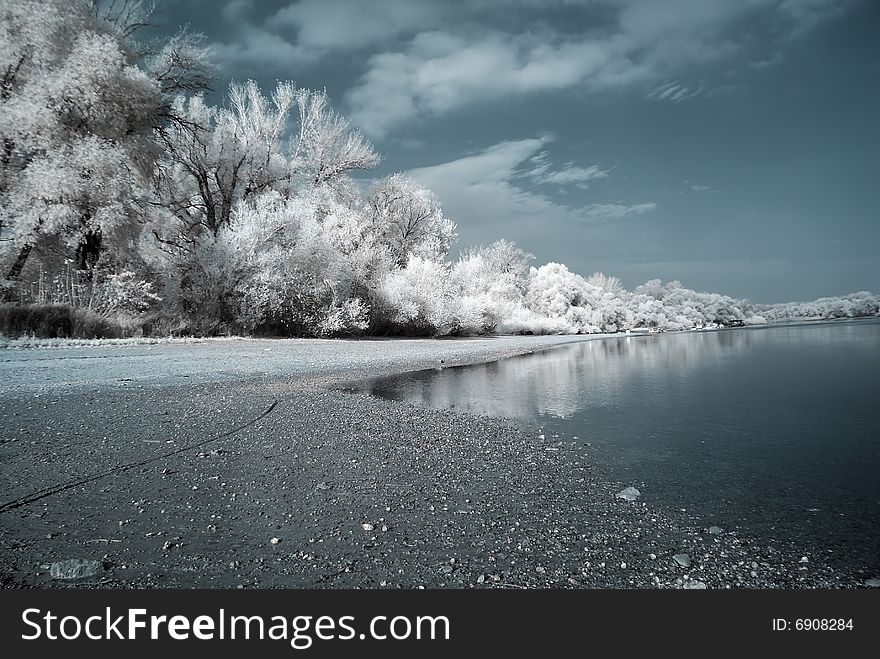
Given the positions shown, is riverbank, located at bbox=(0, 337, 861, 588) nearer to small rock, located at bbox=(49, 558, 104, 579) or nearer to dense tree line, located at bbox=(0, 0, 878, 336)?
small rock, located at bbox=(49, 558, 104, 579)

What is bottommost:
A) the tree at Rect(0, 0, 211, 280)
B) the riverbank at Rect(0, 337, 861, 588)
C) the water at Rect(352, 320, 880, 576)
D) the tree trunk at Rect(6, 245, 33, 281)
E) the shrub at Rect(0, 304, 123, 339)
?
the water at Rect(352, 320, 880, 576)

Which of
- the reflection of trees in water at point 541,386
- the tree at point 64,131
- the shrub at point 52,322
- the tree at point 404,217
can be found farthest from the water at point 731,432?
the tree at point 404,217

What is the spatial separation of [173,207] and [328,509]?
22078mm

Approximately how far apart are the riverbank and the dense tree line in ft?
39.1

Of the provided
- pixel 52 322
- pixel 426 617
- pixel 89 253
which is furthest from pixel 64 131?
pixel 426 617

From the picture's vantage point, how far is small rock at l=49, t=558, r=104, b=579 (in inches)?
71.8

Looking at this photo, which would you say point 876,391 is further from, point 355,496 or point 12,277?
point 12,277

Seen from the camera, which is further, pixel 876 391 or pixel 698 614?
pixel 876 391

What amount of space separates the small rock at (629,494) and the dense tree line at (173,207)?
1600cm

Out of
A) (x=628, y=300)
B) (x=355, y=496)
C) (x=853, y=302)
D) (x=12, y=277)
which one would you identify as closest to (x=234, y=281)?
(x=12, y=277)

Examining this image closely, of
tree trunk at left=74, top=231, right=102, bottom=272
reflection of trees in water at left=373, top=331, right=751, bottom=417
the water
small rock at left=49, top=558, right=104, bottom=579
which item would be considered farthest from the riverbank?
tree trunk at left=74, top=231, right=102, bottom=272

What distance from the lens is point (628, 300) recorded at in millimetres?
54312

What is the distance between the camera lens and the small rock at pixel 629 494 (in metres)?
2.87

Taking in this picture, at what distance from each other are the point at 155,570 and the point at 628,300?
58.3 m
